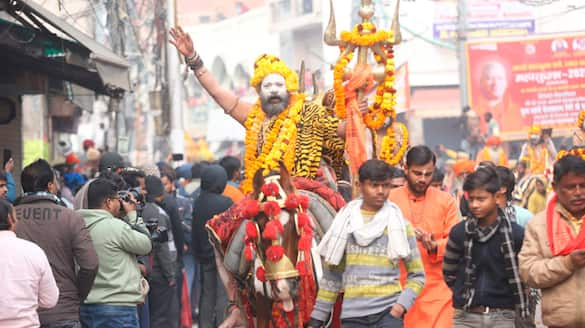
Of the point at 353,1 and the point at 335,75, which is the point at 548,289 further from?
the point at 353,1

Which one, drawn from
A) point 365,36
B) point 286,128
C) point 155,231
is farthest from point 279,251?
point 155,231

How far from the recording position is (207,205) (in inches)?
562

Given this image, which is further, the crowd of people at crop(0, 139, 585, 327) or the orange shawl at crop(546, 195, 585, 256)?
the crowd of people at crop(0, 139, 585, 327)

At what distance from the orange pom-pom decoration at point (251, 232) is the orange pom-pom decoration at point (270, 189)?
0.24 m

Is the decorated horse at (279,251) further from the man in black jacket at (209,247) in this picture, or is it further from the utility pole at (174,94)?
the utility pole at (174,94)

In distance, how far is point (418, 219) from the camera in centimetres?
960

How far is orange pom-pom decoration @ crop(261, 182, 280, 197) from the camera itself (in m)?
8.94

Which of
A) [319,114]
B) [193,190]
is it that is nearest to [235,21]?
[193,190]

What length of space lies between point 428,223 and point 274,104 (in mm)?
2028

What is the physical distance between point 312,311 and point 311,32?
57804mm

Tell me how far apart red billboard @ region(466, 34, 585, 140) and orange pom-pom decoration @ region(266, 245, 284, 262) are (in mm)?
20010

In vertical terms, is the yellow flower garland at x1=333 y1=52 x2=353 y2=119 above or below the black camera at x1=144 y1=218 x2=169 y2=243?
above

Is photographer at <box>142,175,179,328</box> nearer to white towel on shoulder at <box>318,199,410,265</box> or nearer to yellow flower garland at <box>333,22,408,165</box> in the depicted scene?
yellow flower garland at <box>333,22,408,165</box>

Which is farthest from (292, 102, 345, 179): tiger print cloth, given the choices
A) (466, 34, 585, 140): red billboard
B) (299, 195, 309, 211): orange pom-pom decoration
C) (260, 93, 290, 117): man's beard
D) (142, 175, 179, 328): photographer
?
(466, 34, 585, 140): red billboard
